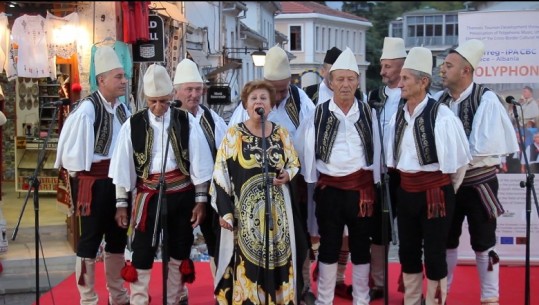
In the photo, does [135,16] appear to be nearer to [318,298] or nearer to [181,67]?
[181,67]

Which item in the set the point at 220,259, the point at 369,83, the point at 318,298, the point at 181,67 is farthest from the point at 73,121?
the point at 369,83

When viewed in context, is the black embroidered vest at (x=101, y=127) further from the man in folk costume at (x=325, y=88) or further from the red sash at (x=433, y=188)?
the red sash at (x=433, y=188)

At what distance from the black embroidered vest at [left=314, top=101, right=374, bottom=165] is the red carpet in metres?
1.28

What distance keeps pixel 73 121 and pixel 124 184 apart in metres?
0.57

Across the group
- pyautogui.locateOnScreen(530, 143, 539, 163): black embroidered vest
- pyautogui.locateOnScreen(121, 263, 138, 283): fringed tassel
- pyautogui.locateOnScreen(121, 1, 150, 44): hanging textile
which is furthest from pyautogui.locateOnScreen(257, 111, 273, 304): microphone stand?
pyautogui.locateOnScreen(530, 143, 539, 163): black embroidered vest

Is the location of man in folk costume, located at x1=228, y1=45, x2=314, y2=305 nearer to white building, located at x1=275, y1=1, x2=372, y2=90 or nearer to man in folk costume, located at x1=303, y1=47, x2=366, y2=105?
man in folk costume, located at x1=303, y1=47, x2=366, y2=105

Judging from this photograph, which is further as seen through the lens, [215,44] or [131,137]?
[215,44]

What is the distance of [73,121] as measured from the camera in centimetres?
534

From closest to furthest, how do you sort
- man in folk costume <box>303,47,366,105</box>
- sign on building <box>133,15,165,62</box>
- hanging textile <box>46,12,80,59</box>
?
1. man in folk costume <box>303,47,366,105</box>
2. hanging textile <box>46,12,80,59</box>
3. sign on building <box>133,15,165,62</box>

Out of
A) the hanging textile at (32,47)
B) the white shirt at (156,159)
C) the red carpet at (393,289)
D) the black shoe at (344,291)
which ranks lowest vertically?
the red carpet at (393,289)

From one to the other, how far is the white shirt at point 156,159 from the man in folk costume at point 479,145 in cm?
173

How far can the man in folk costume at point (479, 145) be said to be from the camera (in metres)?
5.37

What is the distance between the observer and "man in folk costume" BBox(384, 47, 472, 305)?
5.03m

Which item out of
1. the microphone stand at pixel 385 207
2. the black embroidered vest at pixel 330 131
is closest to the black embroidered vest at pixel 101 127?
the black embroidered vest at pixel 330 131
